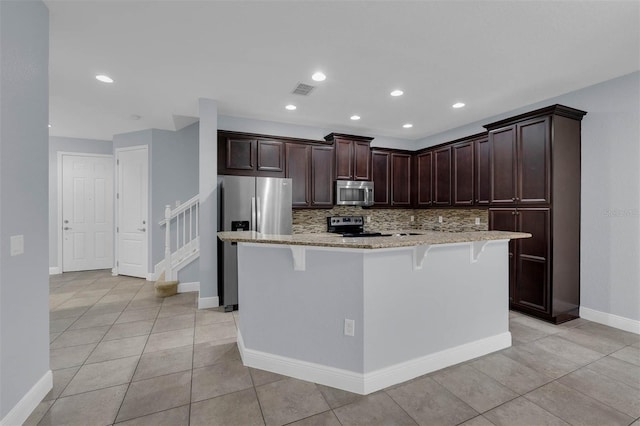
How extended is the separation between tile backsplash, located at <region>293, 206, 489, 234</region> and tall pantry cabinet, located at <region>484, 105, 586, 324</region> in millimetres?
916

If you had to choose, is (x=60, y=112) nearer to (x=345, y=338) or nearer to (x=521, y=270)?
(x=345, y=338)

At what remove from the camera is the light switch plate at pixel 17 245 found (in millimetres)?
1704

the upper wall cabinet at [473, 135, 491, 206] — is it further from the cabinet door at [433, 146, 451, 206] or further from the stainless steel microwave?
the stainless steel microwave

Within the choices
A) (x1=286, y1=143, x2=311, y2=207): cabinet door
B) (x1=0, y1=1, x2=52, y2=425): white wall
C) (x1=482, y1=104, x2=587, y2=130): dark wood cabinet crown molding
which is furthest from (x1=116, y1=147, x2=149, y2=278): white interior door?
(x1=482, y1=104, x2=587, y2=130): dark wood cabinet crown molding

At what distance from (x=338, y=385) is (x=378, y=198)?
3702mm

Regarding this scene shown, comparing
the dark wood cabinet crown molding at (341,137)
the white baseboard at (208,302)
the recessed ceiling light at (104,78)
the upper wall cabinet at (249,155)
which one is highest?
the recessed ceiling light at (104,78)

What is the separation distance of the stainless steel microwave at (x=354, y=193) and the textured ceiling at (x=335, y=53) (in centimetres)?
120

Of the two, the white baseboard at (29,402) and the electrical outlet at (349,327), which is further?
the electrical outlet at (349,327)

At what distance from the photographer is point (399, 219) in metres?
5.88

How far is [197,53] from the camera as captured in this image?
A: 273 centimetres

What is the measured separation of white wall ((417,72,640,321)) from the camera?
10.2 ft

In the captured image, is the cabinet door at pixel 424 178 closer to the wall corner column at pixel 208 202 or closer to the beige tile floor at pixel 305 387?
the beige tile floor at pixel 305 387

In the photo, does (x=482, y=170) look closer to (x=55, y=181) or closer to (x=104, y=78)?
(x=104, y=78)

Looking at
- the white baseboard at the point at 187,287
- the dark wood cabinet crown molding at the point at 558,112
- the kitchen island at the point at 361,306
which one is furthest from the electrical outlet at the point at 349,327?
the white baseboard at the point at 187,287
